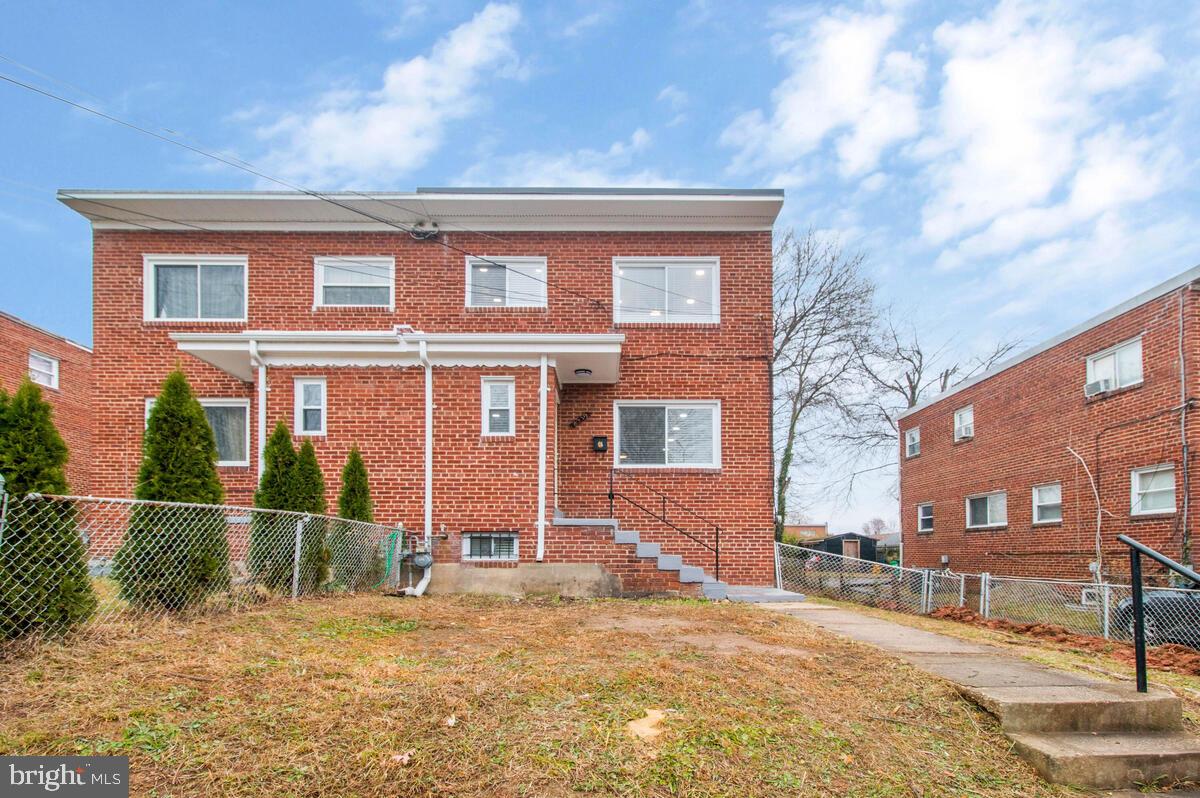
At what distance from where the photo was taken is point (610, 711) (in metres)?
3.74

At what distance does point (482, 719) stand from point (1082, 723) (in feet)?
11.2

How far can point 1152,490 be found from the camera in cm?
1287

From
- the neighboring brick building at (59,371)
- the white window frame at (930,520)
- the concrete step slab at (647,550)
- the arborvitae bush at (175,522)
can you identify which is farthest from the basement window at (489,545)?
the white window frame at (930,520)

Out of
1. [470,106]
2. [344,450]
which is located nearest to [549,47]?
[470,106]

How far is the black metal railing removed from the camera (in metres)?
12.5

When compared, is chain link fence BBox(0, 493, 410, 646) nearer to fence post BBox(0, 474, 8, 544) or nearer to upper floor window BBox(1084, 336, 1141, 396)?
fence post BBox(0, 474, 8, 544)

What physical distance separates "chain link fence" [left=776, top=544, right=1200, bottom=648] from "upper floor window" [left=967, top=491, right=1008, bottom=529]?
282 centimetres

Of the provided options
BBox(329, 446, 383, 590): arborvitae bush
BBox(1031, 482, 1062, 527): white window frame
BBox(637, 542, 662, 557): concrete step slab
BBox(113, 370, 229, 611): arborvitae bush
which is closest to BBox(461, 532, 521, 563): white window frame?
BBox(329, 446, 383, 590): arborvitae bush

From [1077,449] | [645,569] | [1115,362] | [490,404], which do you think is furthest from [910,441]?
[490,404]

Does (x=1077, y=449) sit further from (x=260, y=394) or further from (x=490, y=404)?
(x=260, y=394)

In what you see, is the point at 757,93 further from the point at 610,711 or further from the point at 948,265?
the point at 610,711

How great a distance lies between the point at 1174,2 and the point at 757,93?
8518mm

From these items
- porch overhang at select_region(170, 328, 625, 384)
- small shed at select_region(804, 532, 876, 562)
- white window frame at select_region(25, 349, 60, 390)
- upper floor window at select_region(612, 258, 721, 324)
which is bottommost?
small shed at select_region(804, 532, 876, 562)

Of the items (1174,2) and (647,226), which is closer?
(1174,2)
